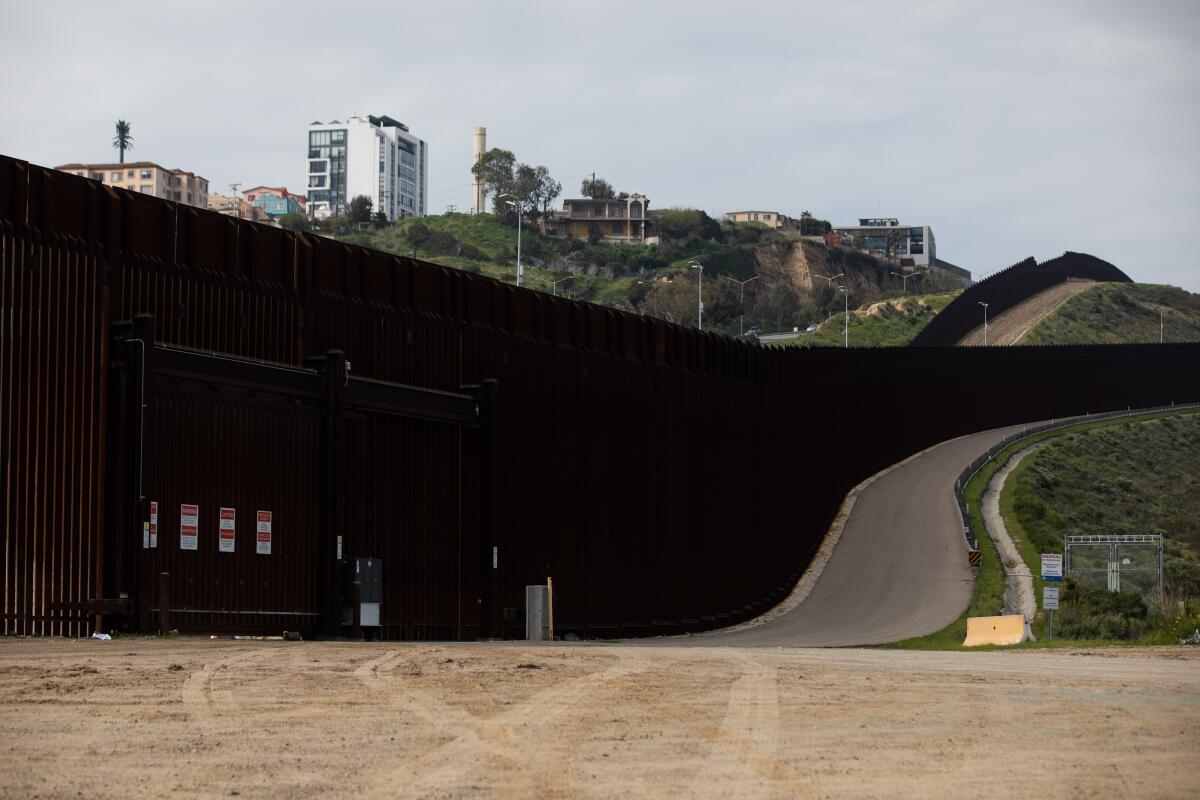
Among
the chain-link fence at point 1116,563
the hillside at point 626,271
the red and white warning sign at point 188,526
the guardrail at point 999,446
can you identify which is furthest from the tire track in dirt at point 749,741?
the hillside at point 626,271

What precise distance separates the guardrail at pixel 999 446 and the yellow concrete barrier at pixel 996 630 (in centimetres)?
1436

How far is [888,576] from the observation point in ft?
174

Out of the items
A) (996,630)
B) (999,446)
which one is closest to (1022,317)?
(999,446)

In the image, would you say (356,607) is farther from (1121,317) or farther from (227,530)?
(1121,317)

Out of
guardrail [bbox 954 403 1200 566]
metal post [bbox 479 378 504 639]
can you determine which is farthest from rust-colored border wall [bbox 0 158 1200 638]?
guardrail [bbox 954 403 1200 566]

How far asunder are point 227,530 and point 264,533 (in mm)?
1056

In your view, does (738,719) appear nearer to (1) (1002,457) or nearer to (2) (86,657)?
(2) (86,657)

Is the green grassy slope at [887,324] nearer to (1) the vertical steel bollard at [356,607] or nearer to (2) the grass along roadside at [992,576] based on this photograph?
(2) the grass along roadside at [992,576]

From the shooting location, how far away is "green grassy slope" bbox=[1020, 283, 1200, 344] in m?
131

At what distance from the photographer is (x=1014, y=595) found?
49406mm

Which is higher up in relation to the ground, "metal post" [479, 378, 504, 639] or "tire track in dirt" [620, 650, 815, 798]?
"metal post" [479, 378, 504, 639]

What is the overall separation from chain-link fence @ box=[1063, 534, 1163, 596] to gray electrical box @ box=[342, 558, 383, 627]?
92.8 ft

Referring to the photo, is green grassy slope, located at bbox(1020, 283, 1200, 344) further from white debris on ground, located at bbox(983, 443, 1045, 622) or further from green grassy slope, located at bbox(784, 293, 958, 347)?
white debris on ground, located at bbox(983, 443, 1045, 622)

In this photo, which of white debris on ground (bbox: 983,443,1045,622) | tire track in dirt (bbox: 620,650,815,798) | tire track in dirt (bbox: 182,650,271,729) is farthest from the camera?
white debris on ground (bbox: 983,443,1045,622)
